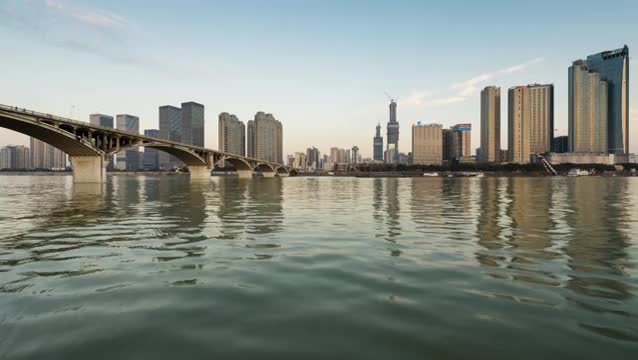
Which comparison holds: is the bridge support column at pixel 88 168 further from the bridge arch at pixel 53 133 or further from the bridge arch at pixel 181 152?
the bridge arch at pixel 181 152

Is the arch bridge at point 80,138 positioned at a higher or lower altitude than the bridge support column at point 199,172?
higher

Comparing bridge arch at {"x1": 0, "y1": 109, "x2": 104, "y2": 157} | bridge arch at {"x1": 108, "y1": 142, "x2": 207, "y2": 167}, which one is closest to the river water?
bridge arch at {"x1": 0, "y1": 109, "x2": 104, "y2": 157}

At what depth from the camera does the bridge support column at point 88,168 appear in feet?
250

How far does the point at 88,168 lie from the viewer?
251 feet

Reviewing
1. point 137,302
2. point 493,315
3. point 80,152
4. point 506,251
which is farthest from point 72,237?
point 80,152

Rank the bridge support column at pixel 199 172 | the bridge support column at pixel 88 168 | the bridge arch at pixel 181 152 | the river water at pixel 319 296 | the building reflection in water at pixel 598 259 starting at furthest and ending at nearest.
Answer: the bridge support column at pixel 199 172
the bridge arch at pixel 181 152
the bridge support column at pixel 88 168
the building reflection in water at pixel 598 259
the river water at pixel 319 296

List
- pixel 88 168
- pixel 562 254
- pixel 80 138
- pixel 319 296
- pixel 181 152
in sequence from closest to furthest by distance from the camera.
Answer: pixel 319 296 → pixel 562 254 → pixel 80 138 → pixel 88 168 → pixel 181 152

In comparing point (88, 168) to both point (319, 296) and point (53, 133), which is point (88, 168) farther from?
point (319, 296)

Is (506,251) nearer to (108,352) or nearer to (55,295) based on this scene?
(108,352)

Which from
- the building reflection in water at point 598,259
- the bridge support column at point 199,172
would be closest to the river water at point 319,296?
the building reflection in water at point 598,259

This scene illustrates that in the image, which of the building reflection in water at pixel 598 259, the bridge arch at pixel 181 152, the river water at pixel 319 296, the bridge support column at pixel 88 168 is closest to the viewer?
the river water at pixel 319 296

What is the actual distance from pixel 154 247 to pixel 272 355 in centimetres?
880

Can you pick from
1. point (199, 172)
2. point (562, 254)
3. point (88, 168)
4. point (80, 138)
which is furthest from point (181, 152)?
point (562, 254)

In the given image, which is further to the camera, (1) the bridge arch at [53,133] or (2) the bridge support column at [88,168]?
(2) the bridge support column at [88,168]
